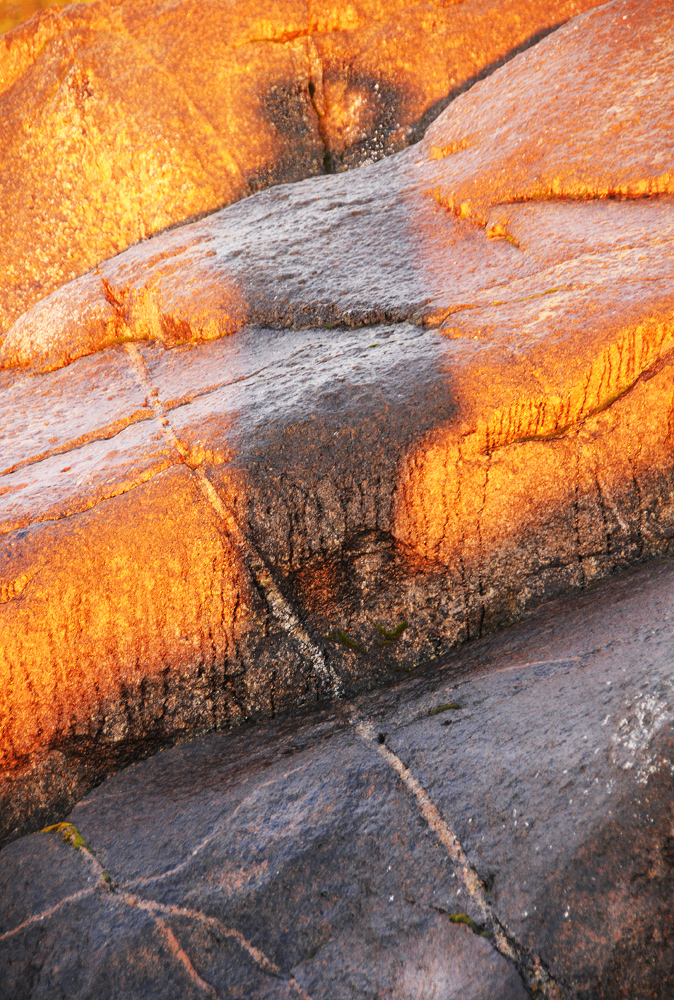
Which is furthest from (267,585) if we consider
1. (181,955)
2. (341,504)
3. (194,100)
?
(194,100)

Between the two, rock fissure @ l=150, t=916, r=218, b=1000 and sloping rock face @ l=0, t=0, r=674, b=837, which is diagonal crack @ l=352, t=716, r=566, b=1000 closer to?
sloping rock face @ l=0, t=0, r=674, b=837

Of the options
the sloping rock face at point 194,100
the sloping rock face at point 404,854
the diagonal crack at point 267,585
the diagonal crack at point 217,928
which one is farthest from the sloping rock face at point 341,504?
the sloping rock face at point 194,100

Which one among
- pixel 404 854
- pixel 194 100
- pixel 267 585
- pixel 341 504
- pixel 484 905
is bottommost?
pixel 484 905

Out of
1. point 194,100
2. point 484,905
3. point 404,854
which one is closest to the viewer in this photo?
point 484,905

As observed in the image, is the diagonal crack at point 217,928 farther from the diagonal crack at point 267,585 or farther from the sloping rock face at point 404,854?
the diagonal crack at point 267,585

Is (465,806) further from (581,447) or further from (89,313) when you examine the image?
(89,313)

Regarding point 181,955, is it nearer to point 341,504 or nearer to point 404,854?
point 404,854
